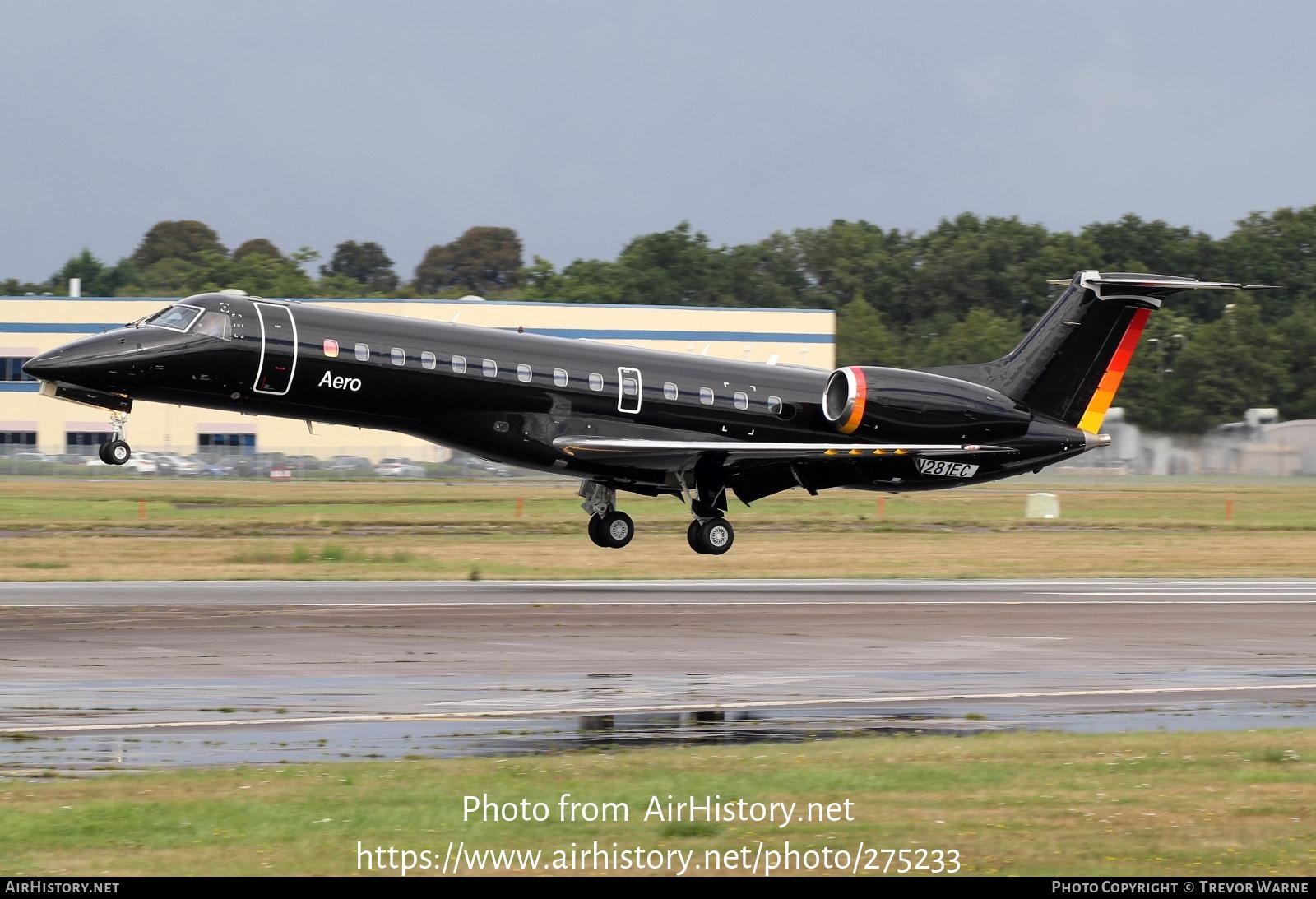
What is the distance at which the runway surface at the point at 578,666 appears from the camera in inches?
501

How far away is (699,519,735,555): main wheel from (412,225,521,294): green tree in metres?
137

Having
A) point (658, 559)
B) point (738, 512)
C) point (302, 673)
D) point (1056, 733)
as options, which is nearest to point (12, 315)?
point (738, 512)

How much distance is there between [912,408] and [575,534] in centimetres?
1091

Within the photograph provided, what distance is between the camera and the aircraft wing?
27906 millimetres

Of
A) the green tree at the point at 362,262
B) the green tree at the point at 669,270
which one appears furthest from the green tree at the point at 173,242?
the green tree at the point at 669,270

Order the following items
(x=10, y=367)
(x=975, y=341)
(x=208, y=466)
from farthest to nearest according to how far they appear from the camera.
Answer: (x=975, y=341)
(x=10, y=367)
(x=208, y=466)

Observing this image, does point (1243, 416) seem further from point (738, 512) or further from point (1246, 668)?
point (1246, 668)

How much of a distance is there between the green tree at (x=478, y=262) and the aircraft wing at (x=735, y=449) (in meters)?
137

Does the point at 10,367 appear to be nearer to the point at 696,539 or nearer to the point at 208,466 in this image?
the point at 208,466

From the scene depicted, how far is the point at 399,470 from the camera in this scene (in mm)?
64188

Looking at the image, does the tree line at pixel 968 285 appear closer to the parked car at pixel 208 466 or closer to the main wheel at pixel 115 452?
the parked car at pixel 208 466

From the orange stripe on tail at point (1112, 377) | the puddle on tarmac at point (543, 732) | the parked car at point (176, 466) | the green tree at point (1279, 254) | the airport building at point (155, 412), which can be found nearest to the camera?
the puddle on tarmac at point (543, 732)

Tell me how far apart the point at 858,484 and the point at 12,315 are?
1991 inches

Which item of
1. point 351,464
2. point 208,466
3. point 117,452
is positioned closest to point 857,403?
point 117,452
